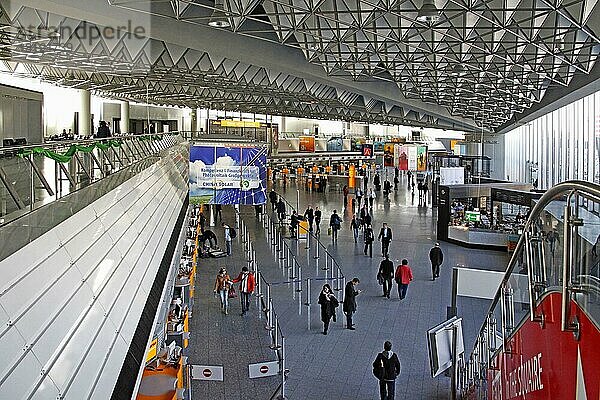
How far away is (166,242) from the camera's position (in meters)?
13.7

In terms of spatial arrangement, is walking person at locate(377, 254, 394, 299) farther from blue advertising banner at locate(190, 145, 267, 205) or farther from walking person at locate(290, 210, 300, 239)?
walking person at locate(290, 210, 300, 239)

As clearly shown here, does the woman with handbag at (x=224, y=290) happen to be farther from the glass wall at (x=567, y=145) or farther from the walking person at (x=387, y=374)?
the glass wall at (x=567, y=145)

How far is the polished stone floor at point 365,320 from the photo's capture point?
39.5 ft

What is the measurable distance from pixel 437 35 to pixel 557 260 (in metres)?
22.1

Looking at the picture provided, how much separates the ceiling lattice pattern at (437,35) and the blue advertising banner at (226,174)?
12.2ft

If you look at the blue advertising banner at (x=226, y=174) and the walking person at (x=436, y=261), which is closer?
the blue advertising banner at (x=226, y=174)

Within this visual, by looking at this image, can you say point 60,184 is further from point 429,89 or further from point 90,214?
point 429,89

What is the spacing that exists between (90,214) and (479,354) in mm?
5694

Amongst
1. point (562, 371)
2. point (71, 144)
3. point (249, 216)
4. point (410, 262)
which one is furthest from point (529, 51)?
point (562, 371)

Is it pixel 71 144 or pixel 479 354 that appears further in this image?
pixel 479 354

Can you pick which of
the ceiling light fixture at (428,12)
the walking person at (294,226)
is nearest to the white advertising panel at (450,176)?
the walking person at (294,226)

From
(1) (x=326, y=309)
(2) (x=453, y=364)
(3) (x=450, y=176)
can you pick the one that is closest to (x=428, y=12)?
(1) (x=326, y=309)

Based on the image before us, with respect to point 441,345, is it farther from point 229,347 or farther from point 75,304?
point 75,304

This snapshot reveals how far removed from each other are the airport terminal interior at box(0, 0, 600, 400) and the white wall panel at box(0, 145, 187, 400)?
0.02 metres
